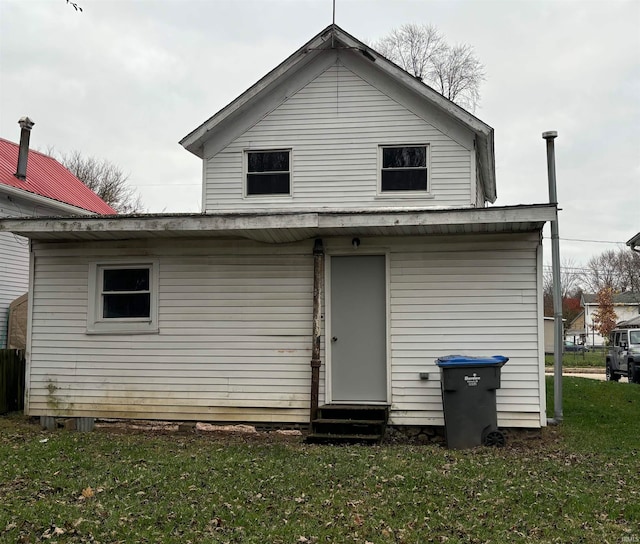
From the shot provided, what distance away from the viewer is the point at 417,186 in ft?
36.6

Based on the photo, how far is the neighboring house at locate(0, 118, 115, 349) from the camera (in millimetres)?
15992

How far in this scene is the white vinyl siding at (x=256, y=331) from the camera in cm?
909

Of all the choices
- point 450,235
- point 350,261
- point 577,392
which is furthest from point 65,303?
point 577,392

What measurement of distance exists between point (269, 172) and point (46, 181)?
9730mm

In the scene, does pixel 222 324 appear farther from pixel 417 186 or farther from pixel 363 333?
pixel 417 186

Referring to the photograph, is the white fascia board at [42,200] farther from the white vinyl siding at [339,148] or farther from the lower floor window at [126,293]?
the lower floor window at [126,293]

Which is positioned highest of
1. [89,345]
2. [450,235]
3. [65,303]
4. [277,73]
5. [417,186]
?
[277,73]

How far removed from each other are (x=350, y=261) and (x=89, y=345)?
4.10 metres

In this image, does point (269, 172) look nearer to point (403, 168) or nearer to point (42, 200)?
point (403, 168)

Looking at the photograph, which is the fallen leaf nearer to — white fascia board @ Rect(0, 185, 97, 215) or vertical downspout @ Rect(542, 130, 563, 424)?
vertical downspout @ Rect(542, 130, 563, 424)

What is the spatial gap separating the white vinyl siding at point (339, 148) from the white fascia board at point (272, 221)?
96.0 inches

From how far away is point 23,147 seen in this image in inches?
675

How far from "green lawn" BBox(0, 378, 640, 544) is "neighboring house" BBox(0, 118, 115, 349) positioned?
8.32 metres

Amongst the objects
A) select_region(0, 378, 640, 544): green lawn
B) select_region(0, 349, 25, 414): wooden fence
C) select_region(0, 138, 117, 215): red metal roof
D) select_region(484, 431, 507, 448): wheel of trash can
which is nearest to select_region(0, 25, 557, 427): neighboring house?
select_region(484, 431, 507, 448): wheel of trash can
